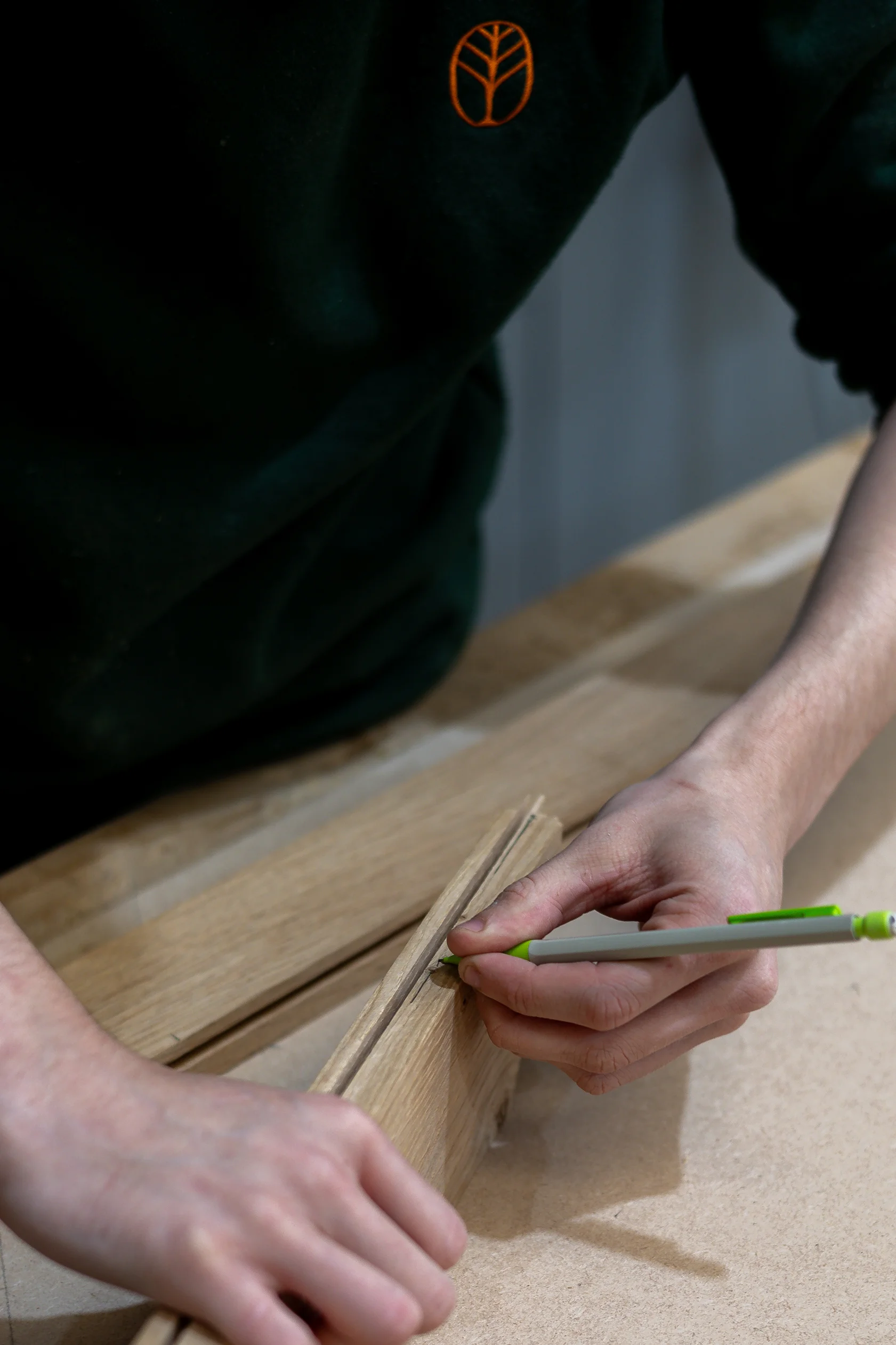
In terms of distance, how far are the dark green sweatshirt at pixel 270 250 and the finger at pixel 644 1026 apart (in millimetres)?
409

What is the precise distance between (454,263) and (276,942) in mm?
482

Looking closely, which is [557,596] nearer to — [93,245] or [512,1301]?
[93,245]

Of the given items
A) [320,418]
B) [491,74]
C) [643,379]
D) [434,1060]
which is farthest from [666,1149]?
[643,379]

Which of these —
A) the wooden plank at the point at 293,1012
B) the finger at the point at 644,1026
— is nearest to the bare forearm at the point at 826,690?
the finger at the point at 644,1026

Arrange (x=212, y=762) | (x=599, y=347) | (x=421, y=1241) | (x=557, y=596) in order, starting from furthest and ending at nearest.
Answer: (x=599, y=347)
(x=557, y=596)
(x=212, y=762)
(x=421, y=1241)

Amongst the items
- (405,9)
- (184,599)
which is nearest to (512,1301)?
(184,599)

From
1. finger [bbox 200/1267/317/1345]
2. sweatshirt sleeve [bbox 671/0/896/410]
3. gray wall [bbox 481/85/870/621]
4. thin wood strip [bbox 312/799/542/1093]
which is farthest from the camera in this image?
gray wall [bbox 481/85/870/621]

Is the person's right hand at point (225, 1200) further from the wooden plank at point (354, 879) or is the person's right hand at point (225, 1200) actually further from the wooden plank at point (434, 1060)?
the wooden plank at point (354, 879)

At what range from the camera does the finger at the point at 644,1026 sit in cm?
60

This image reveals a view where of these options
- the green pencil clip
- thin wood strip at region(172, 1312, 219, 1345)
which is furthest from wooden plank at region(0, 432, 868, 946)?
the green pencil clip

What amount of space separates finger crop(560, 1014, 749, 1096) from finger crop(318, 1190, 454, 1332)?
167 mm

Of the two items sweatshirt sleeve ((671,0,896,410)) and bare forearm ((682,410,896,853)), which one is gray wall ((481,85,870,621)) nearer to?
sweatshirt sleeve ((671,0,896,410))

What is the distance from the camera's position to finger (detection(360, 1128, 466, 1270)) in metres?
0.50

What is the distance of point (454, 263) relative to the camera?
81cm
